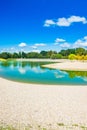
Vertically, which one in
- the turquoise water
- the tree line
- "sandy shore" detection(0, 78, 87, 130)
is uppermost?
the tree line

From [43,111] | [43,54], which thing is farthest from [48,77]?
[43,54]

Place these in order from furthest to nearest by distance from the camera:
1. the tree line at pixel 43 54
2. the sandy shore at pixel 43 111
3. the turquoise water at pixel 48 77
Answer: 1. the tree line at pixel 43 54
2. the turquoise water at pixel 48 77
3. the sandy shore at pixel 43 111

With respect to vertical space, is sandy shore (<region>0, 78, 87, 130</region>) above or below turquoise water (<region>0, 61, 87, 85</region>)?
below

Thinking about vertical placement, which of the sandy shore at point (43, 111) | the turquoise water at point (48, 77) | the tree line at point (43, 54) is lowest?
the sandy shore at point (43, 111)

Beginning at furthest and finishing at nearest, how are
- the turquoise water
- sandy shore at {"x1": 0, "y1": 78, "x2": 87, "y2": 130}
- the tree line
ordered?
the tree line → the turquoise water → sandy shore at {"x1": 0, "y1": 78, "x2": 87, "y2": 130}

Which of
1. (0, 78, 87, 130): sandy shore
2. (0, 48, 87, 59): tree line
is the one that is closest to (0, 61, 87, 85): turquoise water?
(0, 78, 87, 130): sandy shore

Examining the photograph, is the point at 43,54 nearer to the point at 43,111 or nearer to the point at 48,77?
the point at 48,77

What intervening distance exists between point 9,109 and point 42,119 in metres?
2.47

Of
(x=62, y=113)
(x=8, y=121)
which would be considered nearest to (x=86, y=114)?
(x=62, y=113)

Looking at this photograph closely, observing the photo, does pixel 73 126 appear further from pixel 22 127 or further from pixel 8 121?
pixel 8 121

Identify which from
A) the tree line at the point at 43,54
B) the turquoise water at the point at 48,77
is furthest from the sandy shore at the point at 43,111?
the tree line at the point at 43,54

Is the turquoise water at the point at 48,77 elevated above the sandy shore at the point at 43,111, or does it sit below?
above

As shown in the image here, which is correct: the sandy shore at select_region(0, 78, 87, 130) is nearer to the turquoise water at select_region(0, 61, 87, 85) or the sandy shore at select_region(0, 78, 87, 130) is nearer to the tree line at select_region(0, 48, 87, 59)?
the turquoise water at select_region(0, 61, 87, 85)

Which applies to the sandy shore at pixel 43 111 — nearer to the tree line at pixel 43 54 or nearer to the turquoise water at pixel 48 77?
the turquoise water at pixel 48 77
